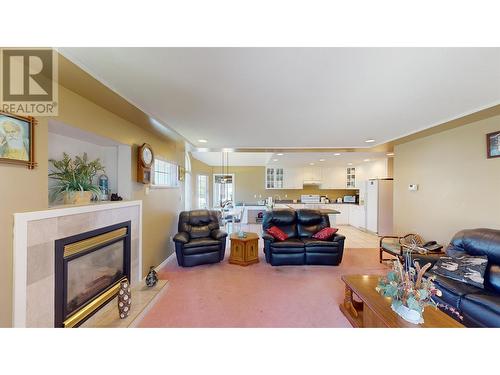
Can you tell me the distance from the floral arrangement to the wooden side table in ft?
8.02

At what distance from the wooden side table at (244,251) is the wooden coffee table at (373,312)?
5.89ft

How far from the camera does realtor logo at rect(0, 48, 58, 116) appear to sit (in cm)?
132

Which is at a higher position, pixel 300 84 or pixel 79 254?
pixel 300 84

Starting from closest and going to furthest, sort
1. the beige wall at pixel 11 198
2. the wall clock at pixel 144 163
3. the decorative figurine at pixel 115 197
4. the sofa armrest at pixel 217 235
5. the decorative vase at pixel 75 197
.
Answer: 1. the beige wall at pixel 11 198
2. the decorative vase at pixel 75 197
3. the decorative figurine at pixel 115 197
4. the wall clock at pixel 144 163
5. the sofa armrest at pixel 217 235

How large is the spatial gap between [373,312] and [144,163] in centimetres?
323

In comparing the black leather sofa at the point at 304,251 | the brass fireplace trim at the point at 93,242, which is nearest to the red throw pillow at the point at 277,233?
the black leather sofa at the point at 304,251

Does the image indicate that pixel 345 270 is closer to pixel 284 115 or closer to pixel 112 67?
pixel 284 115

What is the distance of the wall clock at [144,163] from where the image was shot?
9.40 ft

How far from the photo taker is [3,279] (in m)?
1.29

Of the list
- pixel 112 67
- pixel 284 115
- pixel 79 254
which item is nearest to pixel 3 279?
pixel 79 254

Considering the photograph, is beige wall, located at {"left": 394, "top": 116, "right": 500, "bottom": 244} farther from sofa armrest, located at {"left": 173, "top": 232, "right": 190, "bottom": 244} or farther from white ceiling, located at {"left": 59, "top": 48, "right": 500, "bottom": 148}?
sofa armrest, located at {"left": 173, "top": 232, "right": 190, "bottom": 244}

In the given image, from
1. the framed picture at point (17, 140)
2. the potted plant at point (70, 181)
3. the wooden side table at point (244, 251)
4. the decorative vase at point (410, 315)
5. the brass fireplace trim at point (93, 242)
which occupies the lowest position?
the wooden side table at point (244, 251)

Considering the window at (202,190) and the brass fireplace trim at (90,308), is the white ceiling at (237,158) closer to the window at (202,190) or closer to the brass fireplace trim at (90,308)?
the window at (202,190)
